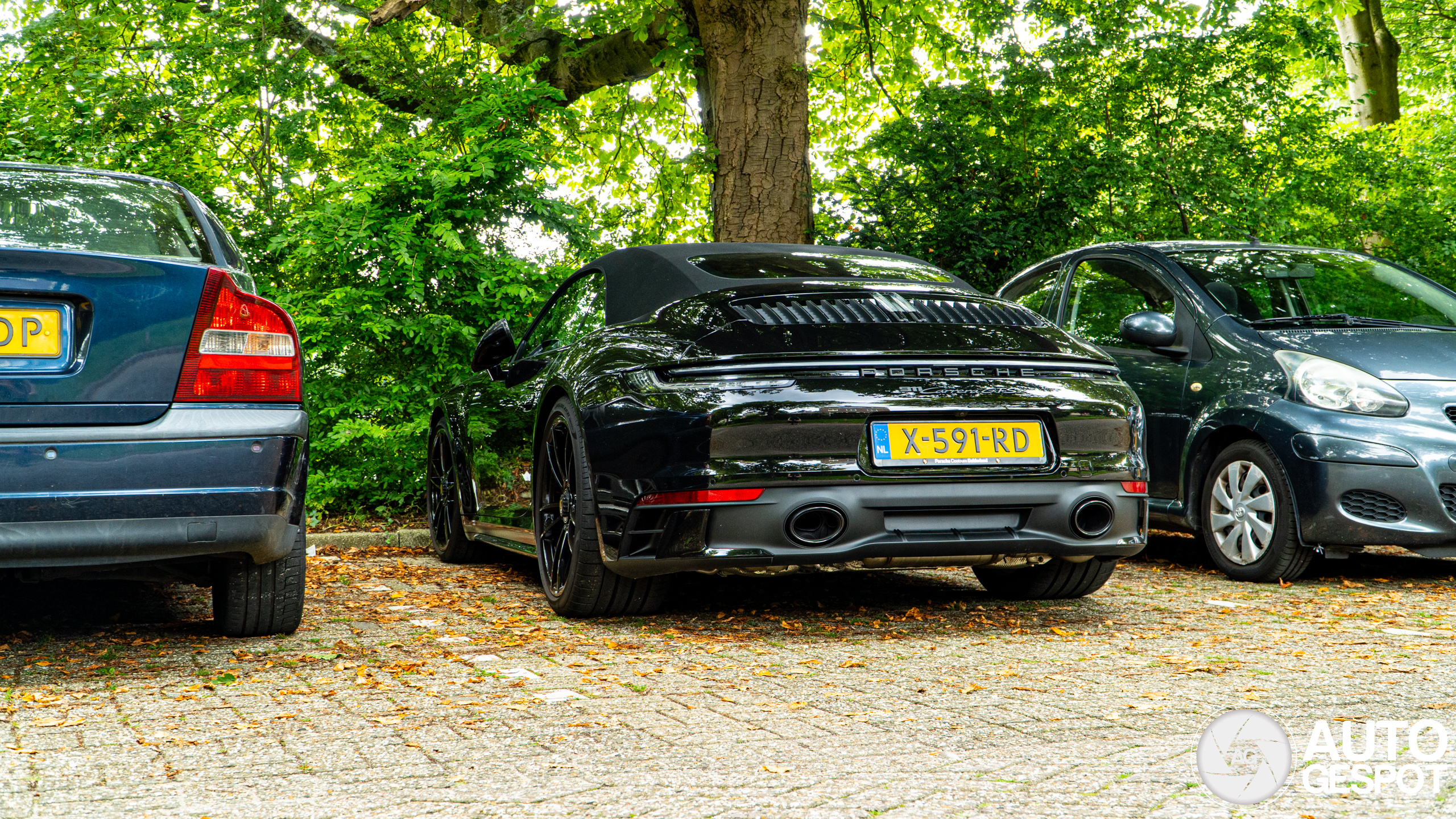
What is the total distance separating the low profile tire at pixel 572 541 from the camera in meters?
4.73

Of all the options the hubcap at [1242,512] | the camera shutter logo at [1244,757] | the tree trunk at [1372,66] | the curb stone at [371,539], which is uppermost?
the tree trunk at [1372,66]

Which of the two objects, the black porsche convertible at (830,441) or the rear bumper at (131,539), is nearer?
the rear bumper at (131,539)

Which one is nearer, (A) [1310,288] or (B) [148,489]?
(B) [148,489]

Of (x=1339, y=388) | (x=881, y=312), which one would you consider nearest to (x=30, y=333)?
(x=881, y=312)

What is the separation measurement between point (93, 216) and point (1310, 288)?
5526mm

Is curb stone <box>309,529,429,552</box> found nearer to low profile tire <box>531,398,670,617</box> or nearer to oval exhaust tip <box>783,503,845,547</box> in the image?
low profile tire <box>531,398,670,617</box>

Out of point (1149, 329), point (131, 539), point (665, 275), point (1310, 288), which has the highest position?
point (1310, 288)

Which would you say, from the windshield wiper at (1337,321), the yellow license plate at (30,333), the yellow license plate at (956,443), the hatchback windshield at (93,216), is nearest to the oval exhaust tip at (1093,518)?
the yellow license plate at (956,443)

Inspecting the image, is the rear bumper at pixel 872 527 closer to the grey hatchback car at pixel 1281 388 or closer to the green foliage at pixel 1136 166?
the grey hatchback car at pixel 1281 388

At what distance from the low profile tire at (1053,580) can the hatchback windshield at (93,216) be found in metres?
3.16

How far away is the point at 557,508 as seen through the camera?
203 inches

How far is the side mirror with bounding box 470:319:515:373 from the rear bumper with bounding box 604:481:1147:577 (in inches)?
75.2

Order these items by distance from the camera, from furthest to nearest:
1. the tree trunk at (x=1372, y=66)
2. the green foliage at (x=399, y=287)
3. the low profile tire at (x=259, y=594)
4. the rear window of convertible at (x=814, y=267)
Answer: the tree trunk at (x=1372, y=66) → the green foliage at (x=399, y=287) → the rear window of convertible at (x=814, y=267) → the low profile tire at (x=259, y=594)

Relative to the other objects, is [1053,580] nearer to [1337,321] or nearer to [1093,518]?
[1093,518]
